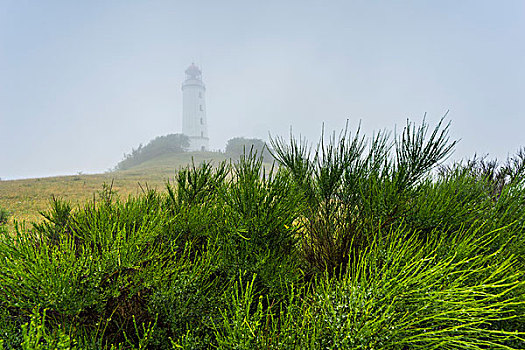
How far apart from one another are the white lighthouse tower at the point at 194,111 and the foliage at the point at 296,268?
77321 mm

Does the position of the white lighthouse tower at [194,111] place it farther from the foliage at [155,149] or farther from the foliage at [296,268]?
the foliage at [296,268]

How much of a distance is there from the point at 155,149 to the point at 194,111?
19894mm

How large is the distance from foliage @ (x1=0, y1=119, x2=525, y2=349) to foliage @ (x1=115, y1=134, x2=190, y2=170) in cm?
6534

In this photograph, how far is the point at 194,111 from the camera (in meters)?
80.4

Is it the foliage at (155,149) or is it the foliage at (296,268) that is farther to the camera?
the foliage at (155,149)

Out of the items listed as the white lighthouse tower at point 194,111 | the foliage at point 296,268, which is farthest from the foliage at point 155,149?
the foliage at point 296,268

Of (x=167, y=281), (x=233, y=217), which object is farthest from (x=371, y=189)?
(x=167, y=281)

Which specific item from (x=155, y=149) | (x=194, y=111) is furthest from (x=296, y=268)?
(x=194, y=111)

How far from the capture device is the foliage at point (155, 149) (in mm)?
64925

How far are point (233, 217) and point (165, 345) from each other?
849 mm

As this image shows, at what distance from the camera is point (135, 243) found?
1.74m

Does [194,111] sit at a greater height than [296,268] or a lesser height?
greater

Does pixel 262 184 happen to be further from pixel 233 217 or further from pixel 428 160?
pixel 428 160

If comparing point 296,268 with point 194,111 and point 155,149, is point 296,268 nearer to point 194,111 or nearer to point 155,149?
point 155,149
